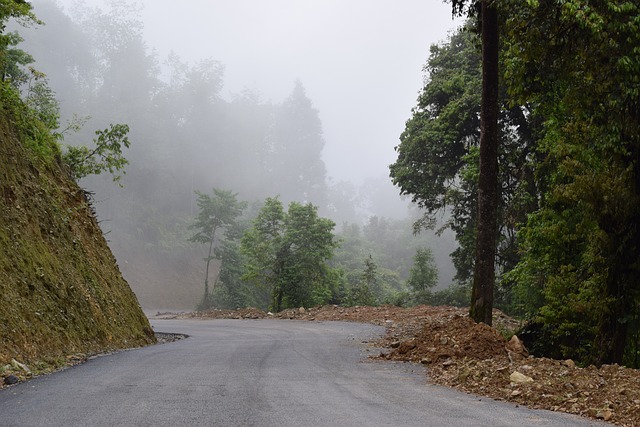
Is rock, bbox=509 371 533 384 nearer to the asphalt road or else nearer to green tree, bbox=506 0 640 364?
the asphalt road

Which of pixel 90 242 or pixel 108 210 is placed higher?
pixel 108 210

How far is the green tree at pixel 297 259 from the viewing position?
37.6m

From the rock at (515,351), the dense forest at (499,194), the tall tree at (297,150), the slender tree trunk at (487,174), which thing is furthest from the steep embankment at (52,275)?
the tall tree at (297,150)

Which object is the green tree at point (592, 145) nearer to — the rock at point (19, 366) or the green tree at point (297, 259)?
the rock at point (19, 366)

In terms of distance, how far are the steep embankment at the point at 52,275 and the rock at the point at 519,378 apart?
767 centimetres

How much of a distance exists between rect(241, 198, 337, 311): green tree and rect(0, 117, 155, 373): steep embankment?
2051 cm

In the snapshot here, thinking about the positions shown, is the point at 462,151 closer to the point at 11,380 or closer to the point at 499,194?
the point at 499,194

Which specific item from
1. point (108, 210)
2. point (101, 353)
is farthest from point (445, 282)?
point (101, 353)

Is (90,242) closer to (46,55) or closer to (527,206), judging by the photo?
(527,206)

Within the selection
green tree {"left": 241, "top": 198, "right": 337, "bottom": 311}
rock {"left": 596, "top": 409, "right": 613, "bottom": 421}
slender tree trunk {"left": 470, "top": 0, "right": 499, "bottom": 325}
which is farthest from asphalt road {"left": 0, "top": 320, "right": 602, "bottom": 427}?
green tree {"left": 241, "top": 198, "right": 337, "bottom": 311}

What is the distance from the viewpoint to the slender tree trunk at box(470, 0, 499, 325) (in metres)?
12.5

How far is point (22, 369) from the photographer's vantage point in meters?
8.71

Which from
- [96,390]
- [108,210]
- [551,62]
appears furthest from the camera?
[108,210]

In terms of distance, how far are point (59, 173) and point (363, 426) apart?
14.8m
